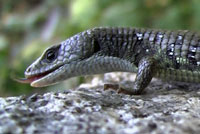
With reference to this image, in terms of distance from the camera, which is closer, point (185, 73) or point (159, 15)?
point (185, 73)

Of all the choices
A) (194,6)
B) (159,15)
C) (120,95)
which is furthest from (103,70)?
(159,15)

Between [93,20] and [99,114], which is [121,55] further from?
[93,20]

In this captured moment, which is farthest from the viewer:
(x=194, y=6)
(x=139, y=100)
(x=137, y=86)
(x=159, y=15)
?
(x=159, y=15)

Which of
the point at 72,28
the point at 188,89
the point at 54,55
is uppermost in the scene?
the point at 72,28

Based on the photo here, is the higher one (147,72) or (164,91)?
(147,72)

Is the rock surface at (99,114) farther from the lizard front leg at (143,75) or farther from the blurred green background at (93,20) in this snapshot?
the blurred green background at (93,20)

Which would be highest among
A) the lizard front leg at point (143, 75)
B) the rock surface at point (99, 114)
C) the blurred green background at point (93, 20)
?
the blurred green background at point (93, 20)

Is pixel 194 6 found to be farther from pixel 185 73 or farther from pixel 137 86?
pixel 137 86

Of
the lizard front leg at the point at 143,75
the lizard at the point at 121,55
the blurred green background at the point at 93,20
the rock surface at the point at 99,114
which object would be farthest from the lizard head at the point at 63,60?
the blurred green background at the point at 93,20
